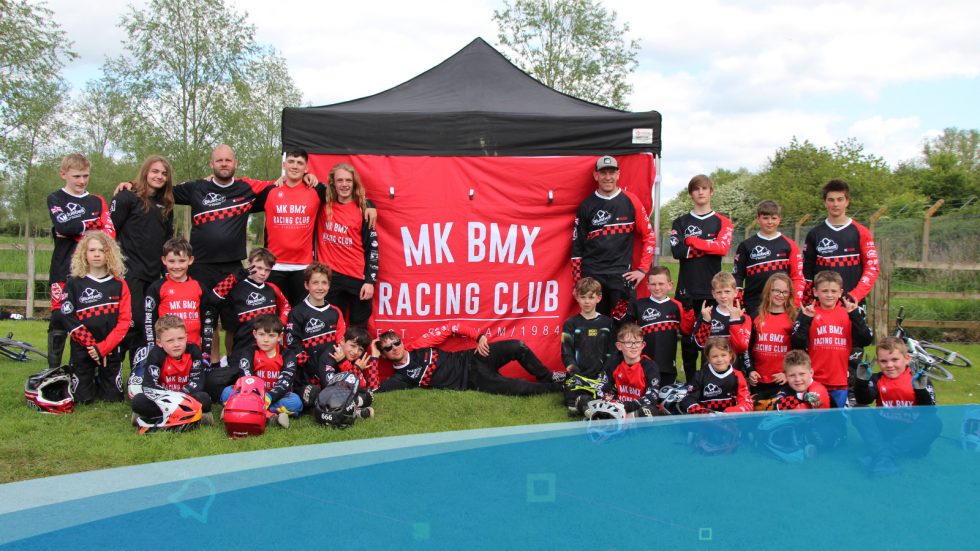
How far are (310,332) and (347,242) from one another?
2.93 ft

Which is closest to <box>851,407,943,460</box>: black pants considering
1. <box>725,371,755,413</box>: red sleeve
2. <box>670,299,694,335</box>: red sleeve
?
<box>725,371,755,413</box>: red sleeve

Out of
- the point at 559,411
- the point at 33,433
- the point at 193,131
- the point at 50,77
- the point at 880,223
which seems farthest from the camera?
the point at 193,131

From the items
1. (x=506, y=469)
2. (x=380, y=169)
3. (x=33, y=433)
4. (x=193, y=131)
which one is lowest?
(x=33, y=433)

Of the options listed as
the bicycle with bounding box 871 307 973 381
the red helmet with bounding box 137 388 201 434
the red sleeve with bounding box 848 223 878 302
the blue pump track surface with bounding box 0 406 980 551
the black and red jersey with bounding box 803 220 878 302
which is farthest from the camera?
the bicycle with bounding box 871 307 973 381

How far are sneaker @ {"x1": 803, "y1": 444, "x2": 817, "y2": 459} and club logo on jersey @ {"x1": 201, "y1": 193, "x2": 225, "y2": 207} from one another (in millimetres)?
4608

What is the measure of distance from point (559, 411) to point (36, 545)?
3.22 m

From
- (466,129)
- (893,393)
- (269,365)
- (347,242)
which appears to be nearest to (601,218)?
(466,129)

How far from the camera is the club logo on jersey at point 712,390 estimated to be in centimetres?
406

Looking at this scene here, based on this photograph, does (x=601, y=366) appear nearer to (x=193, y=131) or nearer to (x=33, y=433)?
(x=33, y=433)

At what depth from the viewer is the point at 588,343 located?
15.8 ft

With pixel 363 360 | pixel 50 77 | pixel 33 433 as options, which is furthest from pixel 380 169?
pixel 50 77

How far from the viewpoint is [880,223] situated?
11.9 metres

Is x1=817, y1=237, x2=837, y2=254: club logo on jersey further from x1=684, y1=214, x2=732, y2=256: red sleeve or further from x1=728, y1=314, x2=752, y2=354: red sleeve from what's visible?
x1=728, y1=314, x2=752, y2=354: red sleeve

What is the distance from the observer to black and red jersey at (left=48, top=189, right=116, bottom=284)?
184 inches
